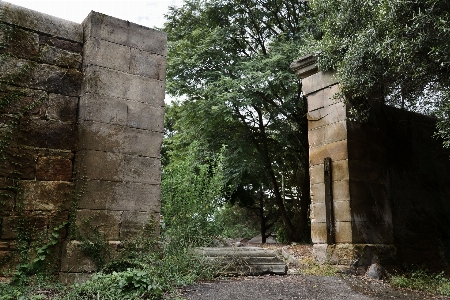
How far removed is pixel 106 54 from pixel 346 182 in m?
4.25

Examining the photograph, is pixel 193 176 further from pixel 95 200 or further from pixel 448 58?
pixel 448 58

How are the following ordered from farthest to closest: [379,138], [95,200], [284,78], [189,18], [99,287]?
[189,18] < [284,78] < [379,138] < [95,200] < [99,287]

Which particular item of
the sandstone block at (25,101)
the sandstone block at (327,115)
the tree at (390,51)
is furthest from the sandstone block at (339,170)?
the sandstone block at (25,101)

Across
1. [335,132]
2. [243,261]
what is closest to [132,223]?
[243,261]

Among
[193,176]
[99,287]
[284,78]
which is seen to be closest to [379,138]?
[193,176]

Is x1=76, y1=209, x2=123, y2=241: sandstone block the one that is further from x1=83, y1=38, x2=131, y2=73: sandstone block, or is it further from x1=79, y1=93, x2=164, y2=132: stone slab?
x1=83, y1=38, x2=131, y2=73: sandstone block

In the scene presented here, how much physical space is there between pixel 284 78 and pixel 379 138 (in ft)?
15.1

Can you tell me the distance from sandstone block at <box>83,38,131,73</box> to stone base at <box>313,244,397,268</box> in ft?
14.1

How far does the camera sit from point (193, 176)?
603 centimetres

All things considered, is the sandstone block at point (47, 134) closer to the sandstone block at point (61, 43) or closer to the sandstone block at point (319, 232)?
the sandstone block at point (61, 43)

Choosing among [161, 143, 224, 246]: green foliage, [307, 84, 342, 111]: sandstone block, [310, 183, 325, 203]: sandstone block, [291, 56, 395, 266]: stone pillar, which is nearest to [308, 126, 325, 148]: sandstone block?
[291, 56, 395, 266]: stone pillar

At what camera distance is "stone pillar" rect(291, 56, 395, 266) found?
661 cm

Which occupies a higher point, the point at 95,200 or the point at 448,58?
the point at 448,58

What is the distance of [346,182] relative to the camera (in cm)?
670
